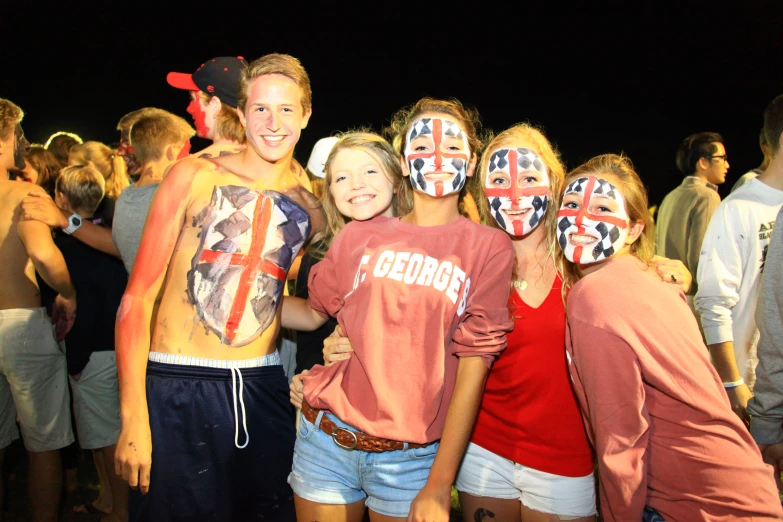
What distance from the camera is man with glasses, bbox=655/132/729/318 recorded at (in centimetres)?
448

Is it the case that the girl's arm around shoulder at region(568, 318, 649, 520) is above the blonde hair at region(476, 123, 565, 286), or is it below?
below

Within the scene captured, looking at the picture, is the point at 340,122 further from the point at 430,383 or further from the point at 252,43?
the point at 430,383

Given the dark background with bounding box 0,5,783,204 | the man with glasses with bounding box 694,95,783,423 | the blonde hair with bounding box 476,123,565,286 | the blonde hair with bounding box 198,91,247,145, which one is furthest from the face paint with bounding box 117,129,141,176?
the dark background with bounding box 0,5,783,204

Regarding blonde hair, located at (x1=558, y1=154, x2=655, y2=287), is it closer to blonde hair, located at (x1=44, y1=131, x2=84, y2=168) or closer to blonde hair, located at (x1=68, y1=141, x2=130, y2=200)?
blonde hair, located at (x1=68, y1=141, x2=130, y2=200)

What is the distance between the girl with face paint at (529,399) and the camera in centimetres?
208

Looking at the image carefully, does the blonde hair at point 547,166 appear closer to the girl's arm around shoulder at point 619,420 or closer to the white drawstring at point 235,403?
the girl's arm around shoulder at point 619,420

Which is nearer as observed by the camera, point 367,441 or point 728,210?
point 367,441

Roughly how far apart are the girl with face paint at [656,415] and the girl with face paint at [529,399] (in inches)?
10.9

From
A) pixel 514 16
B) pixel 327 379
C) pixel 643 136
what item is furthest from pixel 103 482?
pixel 643 136

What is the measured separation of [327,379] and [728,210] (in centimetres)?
199

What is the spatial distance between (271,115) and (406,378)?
1.19 m

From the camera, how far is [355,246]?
84.6 inches

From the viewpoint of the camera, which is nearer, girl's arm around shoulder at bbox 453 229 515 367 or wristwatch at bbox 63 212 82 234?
girl's arm around shoulder at bbox 453 229 515 367

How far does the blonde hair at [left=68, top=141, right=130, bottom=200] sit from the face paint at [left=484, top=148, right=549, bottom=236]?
3574 mm
